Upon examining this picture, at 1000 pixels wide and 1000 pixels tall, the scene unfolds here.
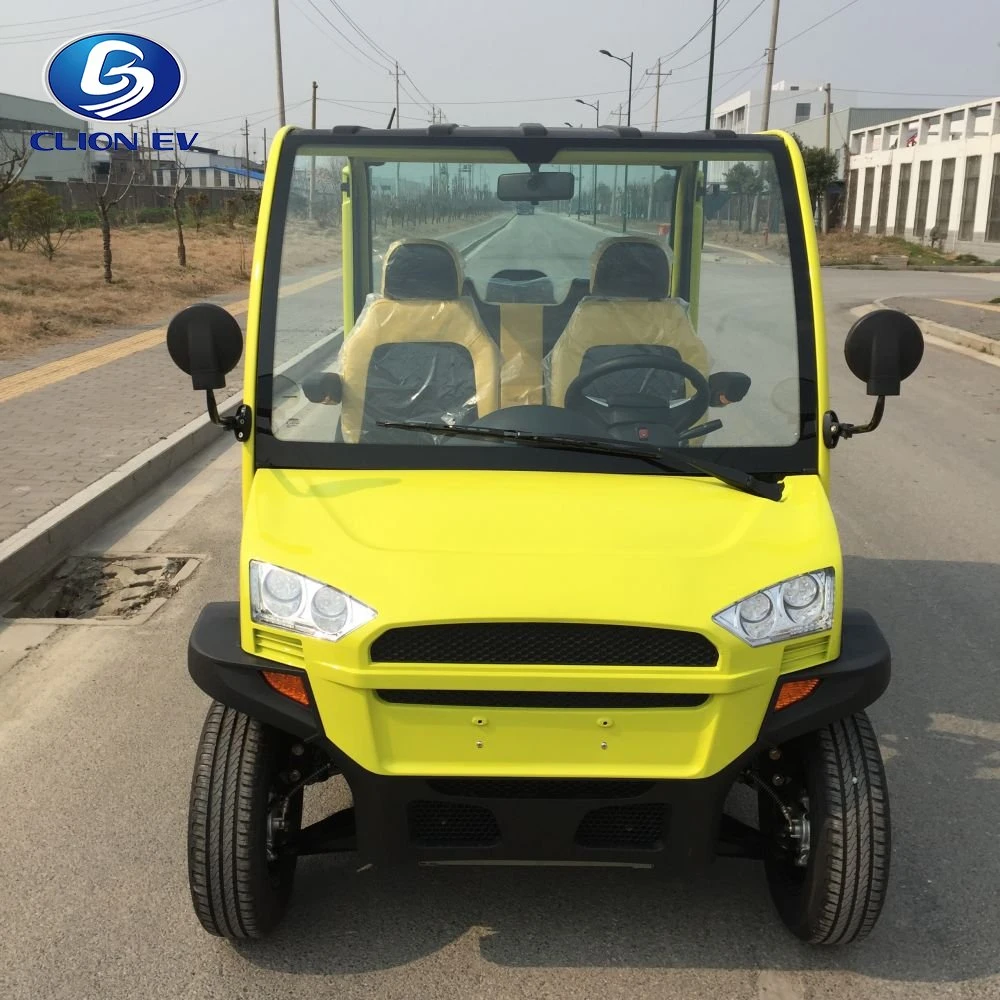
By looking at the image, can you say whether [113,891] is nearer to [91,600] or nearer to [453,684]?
[453,684]

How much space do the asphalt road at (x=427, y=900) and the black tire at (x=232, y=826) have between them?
19cm

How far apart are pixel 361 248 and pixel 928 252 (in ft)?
156

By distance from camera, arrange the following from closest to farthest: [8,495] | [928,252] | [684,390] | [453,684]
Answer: [453,684]
[684,390]
[8,495]
[928,252]

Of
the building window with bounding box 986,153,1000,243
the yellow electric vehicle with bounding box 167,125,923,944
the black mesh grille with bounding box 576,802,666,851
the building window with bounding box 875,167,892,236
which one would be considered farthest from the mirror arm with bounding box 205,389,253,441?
the building window with bounding box 875,167,892,236

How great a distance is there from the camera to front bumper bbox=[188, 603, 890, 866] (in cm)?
267

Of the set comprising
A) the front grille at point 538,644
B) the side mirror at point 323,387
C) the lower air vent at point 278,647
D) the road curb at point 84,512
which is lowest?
the road curb at point 84,512

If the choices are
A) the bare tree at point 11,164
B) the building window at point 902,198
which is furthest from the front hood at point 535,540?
the building window at point 902,198

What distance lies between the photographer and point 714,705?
8.56 feet

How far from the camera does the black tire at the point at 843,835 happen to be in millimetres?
2787

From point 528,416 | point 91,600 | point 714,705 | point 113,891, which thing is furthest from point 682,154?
point 91,600

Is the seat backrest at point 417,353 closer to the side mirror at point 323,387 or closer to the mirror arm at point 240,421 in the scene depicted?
the side mirror at point 323,387

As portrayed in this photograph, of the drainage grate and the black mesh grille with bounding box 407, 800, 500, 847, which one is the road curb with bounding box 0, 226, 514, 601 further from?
the black mesh grille with bounding box 407, 800, 500, 847

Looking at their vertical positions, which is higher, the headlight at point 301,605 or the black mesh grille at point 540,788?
the headlight at point 301,605

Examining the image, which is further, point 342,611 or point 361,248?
point 361,248
